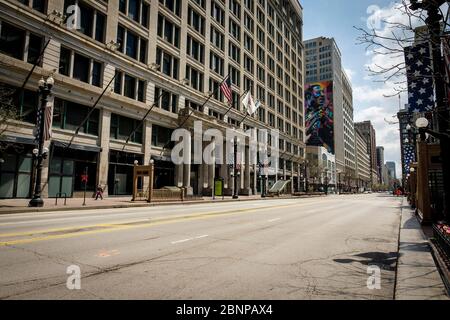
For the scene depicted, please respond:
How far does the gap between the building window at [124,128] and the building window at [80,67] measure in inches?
146

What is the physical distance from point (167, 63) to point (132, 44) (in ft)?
17.9

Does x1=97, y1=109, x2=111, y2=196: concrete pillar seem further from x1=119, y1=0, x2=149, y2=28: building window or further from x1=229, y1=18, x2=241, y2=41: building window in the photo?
x1=229, y1=18, x2=241, y2=41: building window

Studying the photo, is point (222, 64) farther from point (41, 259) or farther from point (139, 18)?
point (41, 259)

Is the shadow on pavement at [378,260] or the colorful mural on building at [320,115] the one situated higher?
the colorful mural on building at [320,115]

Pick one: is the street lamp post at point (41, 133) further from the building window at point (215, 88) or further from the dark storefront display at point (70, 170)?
the building window at point (215, 88)

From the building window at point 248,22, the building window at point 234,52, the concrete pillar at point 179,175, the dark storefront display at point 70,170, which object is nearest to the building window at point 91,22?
the dark storefront display at point 70,170

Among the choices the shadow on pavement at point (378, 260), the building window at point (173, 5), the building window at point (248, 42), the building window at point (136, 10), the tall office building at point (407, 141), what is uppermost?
the building window at point (248, 42)

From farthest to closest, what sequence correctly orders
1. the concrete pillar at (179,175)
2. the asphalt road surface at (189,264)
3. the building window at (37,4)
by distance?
the concrete pillar at (179,175), the building window at (37,4), the asphalt road surface at (189,264)

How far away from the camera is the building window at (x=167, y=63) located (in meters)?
35.7

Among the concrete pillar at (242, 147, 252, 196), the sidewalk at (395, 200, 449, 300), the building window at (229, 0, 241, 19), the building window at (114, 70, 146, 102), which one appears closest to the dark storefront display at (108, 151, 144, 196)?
the building window at (114, 70, 146, 102)

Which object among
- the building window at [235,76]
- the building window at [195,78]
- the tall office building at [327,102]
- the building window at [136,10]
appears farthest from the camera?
the tall office building at [327,102]

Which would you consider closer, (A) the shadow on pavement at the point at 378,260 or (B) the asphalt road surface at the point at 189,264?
(B) the asphalt road surface at the point at 189,264

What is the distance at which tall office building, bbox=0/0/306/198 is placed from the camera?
886 inches
